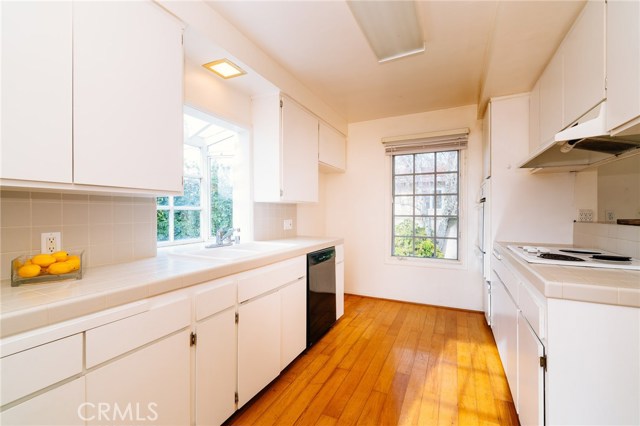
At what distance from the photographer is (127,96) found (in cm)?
130

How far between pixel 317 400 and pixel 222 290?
103 cm

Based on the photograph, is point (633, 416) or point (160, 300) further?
point (160, 300)

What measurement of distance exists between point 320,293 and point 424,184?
6.95 ft

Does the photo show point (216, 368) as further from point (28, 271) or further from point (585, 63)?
point (585, 63)

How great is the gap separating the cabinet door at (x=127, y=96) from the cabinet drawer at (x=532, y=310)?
196 cm

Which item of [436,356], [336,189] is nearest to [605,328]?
[436,356]

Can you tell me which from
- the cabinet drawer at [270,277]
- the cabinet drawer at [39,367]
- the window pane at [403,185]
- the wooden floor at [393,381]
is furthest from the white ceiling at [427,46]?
the wooden floor at [393,381]

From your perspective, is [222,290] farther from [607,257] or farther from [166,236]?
[607,257]

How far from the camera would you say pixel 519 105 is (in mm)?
2504

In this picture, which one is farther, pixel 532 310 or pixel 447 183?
pixel 447 183

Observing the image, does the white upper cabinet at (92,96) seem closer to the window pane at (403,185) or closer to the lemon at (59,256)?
the lemon at (59,256)

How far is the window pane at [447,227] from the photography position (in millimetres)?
3455

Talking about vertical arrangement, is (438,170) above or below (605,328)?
above

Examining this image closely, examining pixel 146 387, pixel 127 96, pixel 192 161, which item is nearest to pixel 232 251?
pixel 192 161
